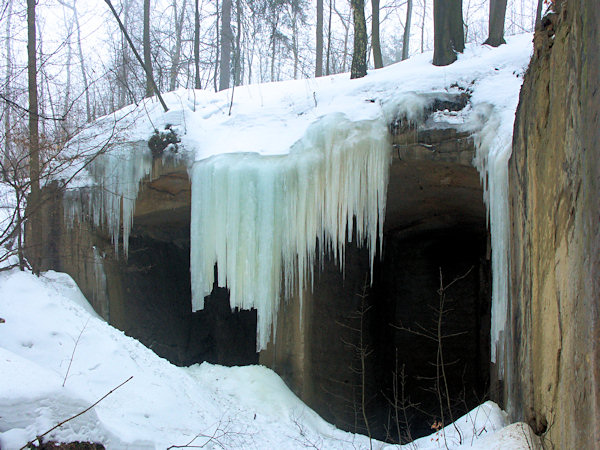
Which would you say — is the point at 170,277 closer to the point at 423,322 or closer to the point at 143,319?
the point at 143,319

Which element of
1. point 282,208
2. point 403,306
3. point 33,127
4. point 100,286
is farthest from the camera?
point 403,306

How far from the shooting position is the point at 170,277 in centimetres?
916

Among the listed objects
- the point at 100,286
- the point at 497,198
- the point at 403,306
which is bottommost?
the point at 403,306

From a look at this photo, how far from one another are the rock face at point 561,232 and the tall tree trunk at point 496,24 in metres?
4.23

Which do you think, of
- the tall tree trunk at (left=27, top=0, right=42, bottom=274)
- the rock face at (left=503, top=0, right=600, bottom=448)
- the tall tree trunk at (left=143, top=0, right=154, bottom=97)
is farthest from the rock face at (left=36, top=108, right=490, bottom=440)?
the tall tree trunk at (left=143, top=0, right=154, bottom=97)

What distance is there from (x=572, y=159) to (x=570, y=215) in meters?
0.25

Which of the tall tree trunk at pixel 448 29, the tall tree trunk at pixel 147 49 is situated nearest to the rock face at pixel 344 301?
the tall tree trunk at pixel 448 29

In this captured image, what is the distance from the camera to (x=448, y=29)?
22.8 feet

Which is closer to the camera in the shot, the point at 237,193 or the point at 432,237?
the point at 237,193

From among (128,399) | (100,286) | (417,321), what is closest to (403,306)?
(417,321)

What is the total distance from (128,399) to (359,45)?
6103 mm

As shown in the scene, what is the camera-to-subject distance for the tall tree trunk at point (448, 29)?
6.84 meters

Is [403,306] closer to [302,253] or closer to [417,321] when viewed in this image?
[417,321]

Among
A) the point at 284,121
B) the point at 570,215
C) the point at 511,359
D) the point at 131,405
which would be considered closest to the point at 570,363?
the point at 570,215
